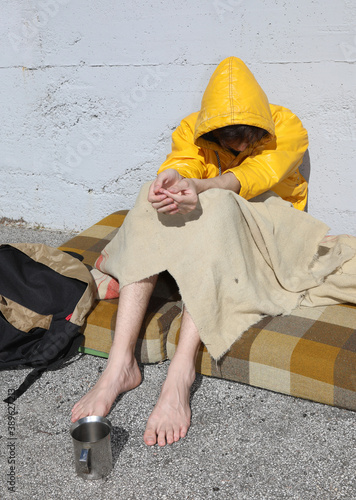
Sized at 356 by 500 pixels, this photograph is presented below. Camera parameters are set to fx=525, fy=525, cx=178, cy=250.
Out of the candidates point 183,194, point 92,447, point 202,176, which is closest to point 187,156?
point 202,176

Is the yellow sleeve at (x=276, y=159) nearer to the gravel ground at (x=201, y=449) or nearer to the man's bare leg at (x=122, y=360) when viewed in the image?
the man's bare leg at (x=122, y=360)

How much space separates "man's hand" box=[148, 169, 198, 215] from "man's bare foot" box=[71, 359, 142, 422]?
2.28ft

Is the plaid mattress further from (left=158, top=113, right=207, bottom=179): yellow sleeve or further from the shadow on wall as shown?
the shadow on wall

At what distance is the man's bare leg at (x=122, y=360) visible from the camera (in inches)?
82.5

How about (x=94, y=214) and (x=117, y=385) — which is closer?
(x=117, y=385)

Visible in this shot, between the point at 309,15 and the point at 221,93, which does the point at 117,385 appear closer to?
the point at 221,93

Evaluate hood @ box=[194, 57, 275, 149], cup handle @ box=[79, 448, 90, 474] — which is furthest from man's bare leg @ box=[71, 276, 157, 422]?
hood @ box=[194, 57, 275, 149]

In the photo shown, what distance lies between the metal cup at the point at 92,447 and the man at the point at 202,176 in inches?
8.0

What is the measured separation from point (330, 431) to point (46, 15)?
3.38 m

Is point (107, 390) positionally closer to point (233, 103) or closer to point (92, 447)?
point (92, 447)

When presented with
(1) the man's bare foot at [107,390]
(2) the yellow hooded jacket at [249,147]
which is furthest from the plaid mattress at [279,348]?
(2) the yellow hooded jacket at [249,147]

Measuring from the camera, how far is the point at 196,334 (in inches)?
86.8

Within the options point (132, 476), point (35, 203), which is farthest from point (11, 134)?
point (132, 476)

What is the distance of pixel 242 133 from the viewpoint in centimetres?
276
